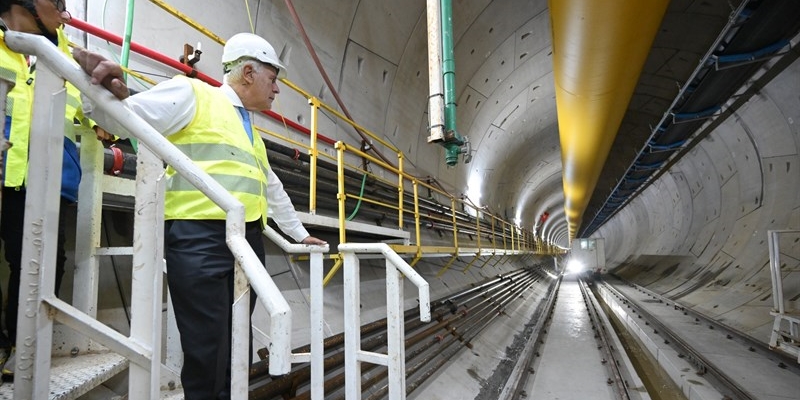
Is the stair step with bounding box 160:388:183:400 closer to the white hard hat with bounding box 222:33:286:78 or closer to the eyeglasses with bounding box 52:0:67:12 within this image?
the white hard hat with bounding box 222:33:286:78

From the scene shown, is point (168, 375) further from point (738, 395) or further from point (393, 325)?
point (738, 395)

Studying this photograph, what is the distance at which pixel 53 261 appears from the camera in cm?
99

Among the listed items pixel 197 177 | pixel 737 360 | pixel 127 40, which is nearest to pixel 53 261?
pixel 197 177

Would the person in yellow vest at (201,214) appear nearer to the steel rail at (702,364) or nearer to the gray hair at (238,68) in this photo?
the gray hair at (238,68)

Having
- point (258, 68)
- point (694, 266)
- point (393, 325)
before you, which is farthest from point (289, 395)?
point (694, 266)

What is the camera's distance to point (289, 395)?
2.21 m

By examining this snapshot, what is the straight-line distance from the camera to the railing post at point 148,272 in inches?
38.9

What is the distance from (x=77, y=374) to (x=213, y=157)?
3.01 ft

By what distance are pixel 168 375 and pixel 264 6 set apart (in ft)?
9.99

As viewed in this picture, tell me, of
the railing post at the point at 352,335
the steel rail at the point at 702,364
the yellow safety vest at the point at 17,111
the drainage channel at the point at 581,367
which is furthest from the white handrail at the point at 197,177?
the steel rail at the point at 702,364

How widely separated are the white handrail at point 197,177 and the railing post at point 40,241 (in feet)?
0.21

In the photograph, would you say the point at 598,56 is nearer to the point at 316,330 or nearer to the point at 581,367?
the point at 316,330

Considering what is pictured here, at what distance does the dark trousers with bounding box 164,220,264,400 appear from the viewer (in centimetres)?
130

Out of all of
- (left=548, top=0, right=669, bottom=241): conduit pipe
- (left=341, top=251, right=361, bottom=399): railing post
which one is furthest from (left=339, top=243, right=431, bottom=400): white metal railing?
(left=548, top=0, right=669, bottom=241): conduit pipe
